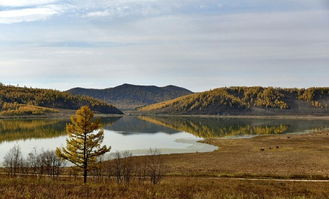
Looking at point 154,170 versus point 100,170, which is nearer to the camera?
point 154,170

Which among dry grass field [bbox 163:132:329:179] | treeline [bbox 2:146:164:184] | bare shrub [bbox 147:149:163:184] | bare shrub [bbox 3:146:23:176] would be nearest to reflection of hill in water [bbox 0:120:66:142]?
bare shrub [bbox 3:146:23:176]

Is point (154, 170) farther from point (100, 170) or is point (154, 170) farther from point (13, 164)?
point (13, 164)

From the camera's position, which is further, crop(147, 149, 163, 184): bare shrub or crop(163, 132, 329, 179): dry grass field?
crop(163, 132, 329, 179): dry grass field

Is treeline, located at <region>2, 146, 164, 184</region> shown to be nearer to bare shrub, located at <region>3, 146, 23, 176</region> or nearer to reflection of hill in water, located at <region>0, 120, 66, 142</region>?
bare shrub, located at <region>3, 146, 23, 176</region>

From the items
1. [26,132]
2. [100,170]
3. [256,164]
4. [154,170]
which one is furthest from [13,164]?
[26,132]

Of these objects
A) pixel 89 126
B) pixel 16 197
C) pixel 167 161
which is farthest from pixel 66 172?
pixel 16 197

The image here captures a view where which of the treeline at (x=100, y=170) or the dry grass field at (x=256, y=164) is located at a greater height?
the treeline at (x=100, y=170)

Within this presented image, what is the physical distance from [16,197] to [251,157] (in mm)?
66023

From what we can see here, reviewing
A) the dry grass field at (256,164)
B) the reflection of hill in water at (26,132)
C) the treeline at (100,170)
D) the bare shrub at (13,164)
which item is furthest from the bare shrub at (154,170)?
the reflection of hill in water at (26,132)

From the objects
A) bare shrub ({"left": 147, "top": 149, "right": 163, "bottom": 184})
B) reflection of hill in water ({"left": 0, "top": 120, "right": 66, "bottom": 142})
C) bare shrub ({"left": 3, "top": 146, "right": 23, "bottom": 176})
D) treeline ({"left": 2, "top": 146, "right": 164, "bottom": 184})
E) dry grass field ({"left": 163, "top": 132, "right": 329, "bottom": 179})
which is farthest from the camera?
reflection of hill in water ({"left": 0, "top": 120, "right": 66, "bottom": 142})

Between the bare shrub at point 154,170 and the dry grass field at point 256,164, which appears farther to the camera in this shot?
the dry grass field at point 256,164

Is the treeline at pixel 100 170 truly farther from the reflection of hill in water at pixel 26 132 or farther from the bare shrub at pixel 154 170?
the reflection of hill in water at pixel 26 132

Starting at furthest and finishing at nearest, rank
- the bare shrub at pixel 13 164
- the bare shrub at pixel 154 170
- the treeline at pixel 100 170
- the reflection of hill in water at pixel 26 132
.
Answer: the reflection of hill in water at pixel 26 132, the bare shrub at pixel 13 164, the treeline at pixel 100 170, the bare shrub at pixel 154 170

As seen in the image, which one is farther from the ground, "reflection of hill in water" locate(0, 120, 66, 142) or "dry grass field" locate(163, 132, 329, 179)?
"reflection of hill in water" locate(0, 120, 66, 142)
